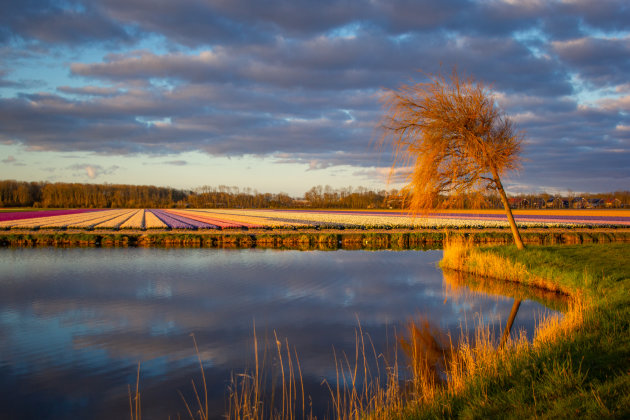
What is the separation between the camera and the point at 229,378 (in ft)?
26.4

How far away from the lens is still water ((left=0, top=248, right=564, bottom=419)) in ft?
25.2

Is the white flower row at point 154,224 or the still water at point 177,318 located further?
the white flower row at point 154,224

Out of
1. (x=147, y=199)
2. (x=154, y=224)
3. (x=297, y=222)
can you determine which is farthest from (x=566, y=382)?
(x=147, y=199)

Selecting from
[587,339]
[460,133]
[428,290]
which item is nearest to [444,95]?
[460,133]

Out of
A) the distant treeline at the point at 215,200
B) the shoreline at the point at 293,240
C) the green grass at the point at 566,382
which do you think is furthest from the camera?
the distant treeline at the point at 215,200

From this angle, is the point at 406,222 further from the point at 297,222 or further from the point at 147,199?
the point at 147,199

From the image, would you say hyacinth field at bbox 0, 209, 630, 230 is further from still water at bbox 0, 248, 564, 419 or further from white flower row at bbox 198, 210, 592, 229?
still water at bbox 0, 248, 564, 419

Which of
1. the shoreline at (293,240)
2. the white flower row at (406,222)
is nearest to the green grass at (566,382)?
the white flower row at (406,222)

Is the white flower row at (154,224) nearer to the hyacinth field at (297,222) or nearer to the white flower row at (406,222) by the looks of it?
the hyacinth field at (297,222)

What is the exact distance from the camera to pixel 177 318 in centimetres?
1221

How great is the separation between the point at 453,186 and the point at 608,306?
8269 mm

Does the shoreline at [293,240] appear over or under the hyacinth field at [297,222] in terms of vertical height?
under

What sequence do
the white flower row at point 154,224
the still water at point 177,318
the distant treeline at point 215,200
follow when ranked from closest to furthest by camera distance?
the still water at point 177,318, the white flower row at point 154,224, the distant treeline at point 215,200

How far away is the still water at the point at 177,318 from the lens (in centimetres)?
769
